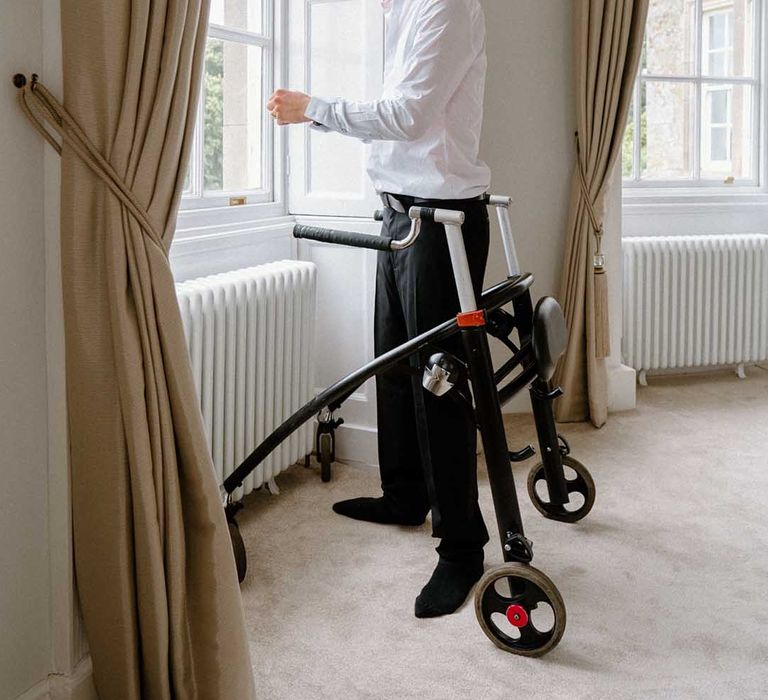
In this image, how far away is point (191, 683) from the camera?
1716mm

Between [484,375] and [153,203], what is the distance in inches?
33.0

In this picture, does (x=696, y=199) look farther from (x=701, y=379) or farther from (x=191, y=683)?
(x=191, y=683)

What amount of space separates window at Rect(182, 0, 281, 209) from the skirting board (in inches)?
62.5

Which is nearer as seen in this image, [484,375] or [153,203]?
[153,203]

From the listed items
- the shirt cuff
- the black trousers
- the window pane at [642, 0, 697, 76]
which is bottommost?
→ the black trousers

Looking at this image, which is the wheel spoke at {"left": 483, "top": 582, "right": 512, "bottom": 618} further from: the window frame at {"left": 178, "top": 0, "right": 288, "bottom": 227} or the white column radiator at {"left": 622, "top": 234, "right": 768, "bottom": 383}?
the white column radiator at {"left": 622, "top": 234, "right": 768, "bottom": 383}

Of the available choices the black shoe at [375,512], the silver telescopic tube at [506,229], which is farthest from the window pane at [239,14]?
the black shoe at [375,512]

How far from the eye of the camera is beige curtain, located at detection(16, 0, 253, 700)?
1.54 m

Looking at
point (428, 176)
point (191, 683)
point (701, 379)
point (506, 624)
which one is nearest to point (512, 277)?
point (428, 176)

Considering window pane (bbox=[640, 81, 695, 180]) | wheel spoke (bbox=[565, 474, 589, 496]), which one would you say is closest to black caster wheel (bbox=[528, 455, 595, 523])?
wheel spoke (bbox=[565, 474, 589, 496])

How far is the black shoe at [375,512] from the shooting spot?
2.84 metres

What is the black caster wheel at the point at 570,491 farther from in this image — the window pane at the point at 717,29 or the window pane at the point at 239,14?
the window pane at the point at 717,29

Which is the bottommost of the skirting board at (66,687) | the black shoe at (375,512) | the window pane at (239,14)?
the black shoe at (375,512)

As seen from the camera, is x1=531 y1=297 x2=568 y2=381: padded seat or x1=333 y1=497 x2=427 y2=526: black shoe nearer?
x1=531 y1=297 x2=568 y2=381: padded seat
